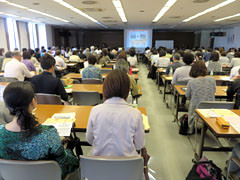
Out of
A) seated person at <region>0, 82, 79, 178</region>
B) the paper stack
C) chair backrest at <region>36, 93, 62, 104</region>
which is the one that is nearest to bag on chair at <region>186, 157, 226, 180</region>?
the paper stack

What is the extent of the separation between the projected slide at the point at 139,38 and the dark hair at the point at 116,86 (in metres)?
16.7

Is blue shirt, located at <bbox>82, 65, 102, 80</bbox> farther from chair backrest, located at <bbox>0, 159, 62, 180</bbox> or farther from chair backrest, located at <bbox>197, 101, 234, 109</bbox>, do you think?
chair backrest, located at <bbox>0, 159, 62, 180</bbox>

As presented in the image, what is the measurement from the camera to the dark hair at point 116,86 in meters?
1.51

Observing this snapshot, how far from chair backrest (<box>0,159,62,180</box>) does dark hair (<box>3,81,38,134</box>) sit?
20cm

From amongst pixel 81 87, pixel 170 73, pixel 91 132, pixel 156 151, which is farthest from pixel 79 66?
pixel 91 132

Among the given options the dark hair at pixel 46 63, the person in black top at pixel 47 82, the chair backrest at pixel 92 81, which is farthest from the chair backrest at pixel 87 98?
the chair backrest at pixel 92 81

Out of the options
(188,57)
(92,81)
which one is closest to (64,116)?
(92,81)

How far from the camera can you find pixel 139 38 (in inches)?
700

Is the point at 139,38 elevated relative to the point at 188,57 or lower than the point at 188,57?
elevated

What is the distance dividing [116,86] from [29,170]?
2.69ft

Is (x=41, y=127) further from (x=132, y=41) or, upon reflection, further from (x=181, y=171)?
(x=132, y=41)

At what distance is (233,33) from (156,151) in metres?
16.2

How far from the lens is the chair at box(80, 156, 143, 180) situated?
1196 millimetres

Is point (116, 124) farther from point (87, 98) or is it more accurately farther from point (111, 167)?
point (87, 98)
